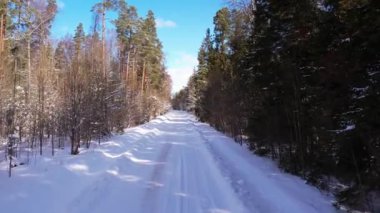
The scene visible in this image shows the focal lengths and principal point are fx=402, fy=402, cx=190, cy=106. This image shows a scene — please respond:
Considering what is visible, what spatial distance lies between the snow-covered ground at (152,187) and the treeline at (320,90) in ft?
2.82

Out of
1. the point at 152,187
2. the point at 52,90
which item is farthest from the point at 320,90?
the point at 52,90

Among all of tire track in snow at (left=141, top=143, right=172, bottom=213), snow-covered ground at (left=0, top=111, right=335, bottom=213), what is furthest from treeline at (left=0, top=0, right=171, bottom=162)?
tire track in snow at (left=141, top=143, right=172, bottom=213)

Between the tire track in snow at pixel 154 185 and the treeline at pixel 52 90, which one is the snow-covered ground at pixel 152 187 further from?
the treeline at pixel 52 90

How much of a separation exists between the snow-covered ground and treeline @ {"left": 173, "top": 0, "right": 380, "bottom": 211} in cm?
86

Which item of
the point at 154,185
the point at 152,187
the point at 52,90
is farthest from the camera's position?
the point at 52,90

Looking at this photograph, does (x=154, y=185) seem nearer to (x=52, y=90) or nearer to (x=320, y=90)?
(x=320, y=90)

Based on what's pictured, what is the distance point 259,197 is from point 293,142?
14.5 feet

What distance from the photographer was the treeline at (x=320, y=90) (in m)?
7.37

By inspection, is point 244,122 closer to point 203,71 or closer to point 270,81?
point 270,81

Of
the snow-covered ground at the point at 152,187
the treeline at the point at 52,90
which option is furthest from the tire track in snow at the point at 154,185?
the treeline at the point at 52,90

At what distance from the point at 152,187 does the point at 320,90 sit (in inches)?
185

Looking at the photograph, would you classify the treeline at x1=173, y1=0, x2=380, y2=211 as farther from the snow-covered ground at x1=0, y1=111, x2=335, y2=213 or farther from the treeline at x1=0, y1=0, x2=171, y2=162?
the treeline at x1=0, y1=0, x2=171, y2=162

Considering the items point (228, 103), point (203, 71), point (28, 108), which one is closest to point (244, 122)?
point (228, 103)

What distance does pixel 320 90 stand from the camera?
8859 millimetres
